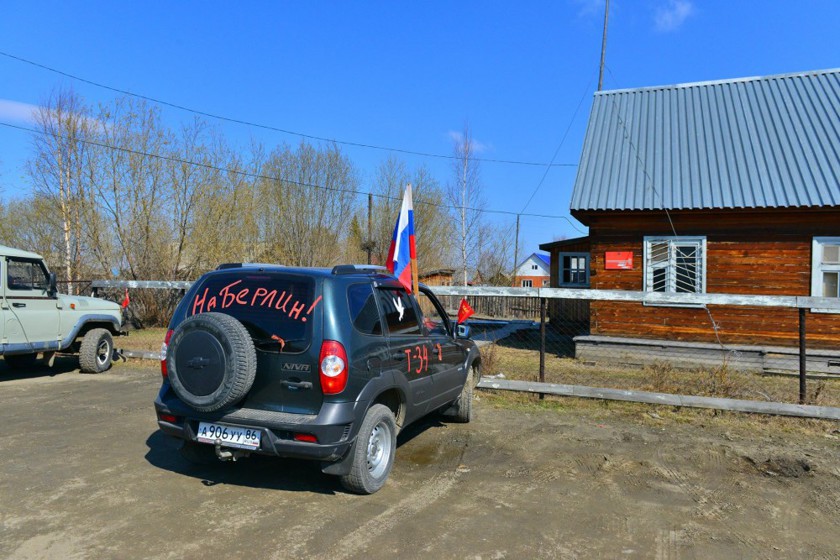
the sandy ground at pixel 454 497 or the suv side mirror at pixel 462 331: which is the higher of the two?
the suv side mirror at pixel 462 331

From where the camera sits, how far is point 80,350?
984 centimetres

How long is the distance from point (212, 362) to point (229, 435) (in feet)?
1.84

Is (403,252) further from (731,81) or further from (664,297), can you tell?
(731,81)

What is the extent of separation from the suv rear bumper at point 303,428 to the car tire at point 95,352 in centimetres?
703

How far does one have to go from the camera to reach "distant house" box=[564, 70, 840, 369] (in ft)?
37.8

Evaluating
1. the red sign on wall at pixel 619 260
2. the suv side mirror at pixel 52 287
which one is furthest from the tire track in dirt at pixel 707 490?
the suv side mirror at pixel 52 287

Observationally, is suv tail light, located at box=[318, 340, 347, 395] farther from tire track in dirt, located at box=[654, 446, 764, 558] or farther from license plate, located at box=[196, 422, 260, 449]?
tire track in dirt, located at box=[654, 446, 764, 558]

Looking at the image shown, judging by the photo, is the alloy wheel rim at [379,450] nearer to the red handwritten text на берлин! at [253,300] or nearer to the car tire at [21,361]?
the red handwritten text на берлин! at [253,300]

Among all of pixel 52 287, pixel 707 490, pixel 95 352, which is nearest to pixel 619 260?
pixel 707 490

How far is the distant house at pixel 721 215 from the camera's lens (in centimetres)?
1153

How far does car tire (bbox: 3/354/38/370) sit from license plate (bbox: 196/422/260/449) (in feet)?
26.4

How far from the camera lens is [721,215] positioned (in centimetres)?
1200

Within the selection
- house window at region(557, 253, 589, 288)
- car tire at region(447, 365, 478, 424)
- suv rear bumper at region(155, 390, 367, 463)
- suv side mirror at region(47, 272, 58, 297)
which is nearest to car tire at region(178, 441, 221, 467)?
suv rear bumper at region(155, 390, 367, 463)

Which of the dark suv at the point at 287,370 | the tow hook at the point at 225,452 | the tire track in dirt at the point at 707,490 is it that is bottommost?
the tire track in dirt at the point at 707,490
